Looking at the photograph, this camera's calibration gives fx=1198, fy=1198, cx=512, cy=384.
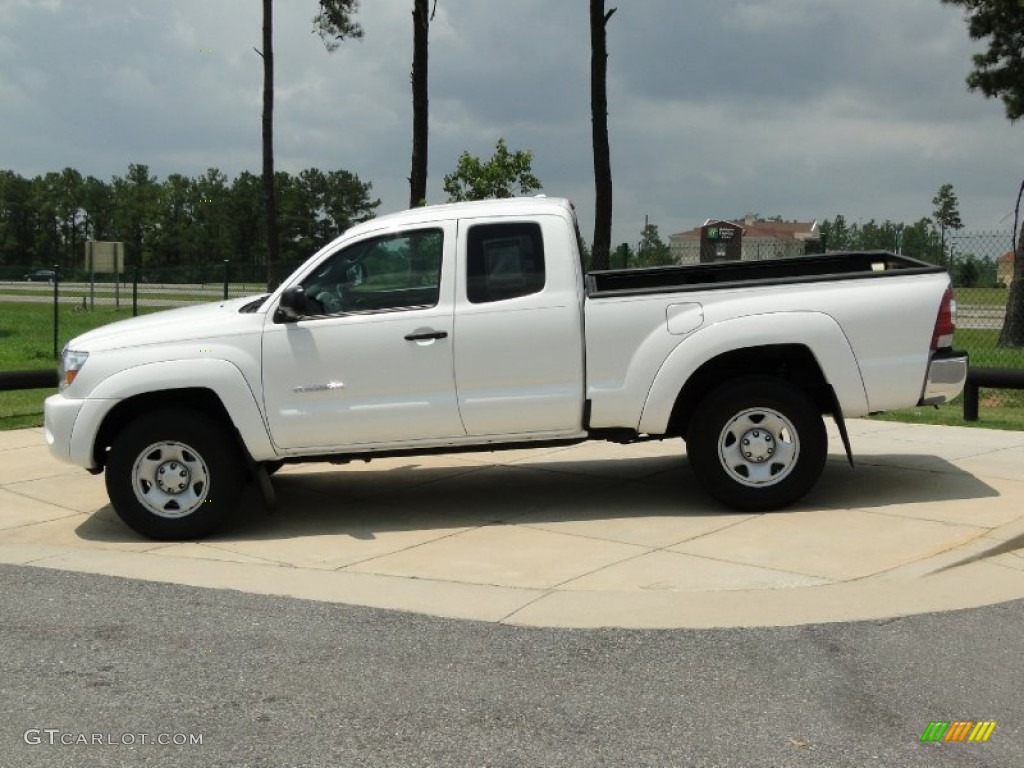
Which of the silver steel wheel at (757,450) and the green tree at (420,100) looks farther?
the green tree at (420,100)

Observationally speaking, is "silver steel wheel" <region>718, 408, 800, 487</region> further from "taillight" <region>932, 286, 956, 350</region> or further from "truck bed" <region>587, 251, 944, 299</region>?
"truck bed" <region>587, 251, 944, 299</region>

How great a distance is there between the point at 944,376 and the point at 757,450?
128 centimetres

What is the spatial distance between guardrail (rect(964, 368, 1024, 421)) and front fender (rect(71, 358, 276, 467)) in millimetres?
7256

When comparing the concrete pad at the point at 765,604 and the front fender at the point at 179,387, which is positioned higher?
the front fender at the point at 179,387

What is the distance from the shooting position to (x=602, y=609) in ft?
19.6

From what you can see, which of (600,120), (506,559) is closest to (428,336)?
(506,559)

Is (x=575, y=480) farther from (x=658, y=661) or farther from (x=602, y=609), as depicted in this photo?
(x=658, y=661)

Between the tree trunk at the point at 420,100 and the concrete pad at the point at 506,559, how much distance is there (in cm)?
1586

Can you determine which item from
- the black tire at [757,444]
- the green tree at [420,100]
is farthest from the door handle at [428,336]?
the green tree at [420,100]

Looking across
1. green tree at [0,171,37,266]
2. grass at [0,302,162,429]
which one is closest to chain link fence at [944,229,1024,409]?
grass at [0,302,162,429]

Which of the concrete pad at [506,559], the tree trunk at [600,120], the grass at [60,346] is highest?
the tree trunk at [600,120]

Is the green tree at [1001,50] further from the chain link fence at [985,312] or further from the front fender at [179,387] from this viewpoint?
the front fender at [179,387]

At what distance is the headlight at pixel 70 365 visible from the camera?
7.78 meters

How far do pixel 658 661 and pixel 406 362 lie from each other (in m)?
3.14
